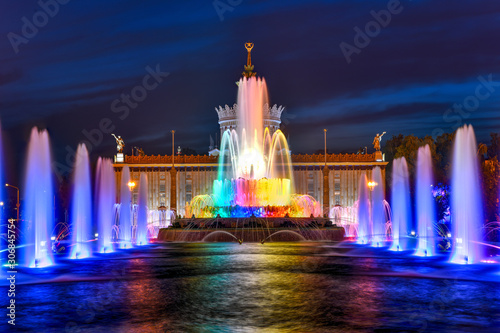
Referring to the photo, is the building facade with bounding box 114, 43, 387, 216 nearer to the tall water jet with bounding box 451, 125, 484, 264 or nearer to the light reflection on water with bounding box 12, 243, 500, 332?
the tall water jet with bounding box 451, 125, 484, 264

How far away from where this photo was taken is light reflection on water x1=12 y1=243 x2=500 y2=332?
8875 millimetres

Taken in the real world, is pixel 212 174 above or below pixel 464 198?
above

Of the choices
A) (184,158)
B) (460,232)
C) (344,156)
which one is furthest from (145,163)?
(460,232)

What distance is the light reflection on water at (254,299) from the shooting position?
888 cm

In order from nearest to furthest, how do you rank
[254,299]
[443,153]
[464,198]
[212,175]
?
[254,299] < [464,198] < [443,153] < [212,175]

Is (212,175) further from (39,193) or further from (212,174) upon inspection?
(39,193)

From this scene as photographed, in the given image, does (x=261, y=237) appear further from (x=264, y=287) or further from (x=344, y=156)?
(x=344, y=156)

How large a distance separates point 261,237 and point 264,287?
1738 centimetres

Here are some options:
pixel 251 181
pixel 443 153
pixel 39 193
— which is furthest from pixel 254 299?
pixel 443 153

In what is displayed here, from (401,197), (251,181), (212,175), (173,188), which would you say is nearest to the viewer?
(251,181)

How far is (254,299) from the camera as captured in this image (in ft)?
35.7

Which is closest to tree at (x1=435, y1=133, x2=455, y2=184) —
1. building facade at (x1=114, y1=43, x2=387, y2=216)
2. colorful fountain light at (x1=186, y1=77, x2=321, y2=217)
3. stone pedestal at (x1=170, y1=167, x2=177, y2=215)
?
building facade at (x1=114, y1=43, x2=387, y2=216)

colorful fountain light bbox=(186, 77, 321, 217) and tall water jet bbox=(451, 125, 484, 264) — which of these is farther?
colorful fountain light bbox=(186, 77, 321, 217)

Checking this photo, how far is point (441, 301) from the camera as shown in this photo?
1062 centimetres
